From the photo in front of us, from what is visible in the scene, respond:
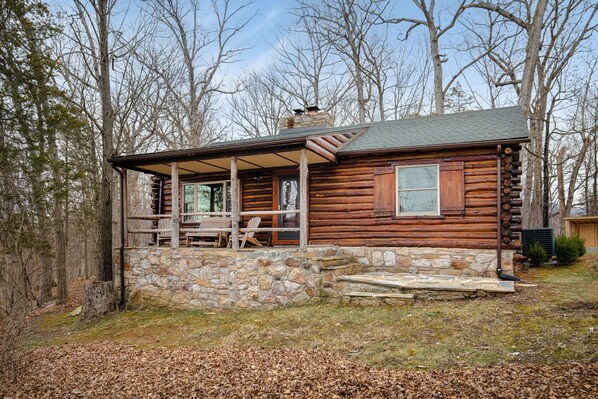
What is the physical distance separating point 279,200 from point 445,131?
15.2 feet

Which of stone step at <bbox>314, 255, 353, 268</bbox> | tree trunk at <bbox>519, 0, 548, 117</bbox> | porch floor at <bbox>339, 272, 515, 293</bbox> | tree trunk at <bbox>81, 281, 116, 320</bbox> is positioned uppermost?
tree trunk at <bbox>519, 0, 548, 117</bbox>

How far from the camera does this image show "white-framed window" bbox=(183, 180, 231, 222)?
12.1 m

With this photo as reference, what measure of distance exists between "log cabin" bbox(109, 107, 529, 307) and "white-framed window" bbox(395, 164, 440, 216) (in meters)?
0.02

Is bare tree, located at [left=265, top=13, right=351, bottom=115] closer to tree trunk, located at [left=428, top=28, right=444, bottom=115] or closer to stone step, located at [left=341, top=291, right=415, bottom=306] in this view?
tree trunk, located at [left=428, top=28, right=444, bottom=115]

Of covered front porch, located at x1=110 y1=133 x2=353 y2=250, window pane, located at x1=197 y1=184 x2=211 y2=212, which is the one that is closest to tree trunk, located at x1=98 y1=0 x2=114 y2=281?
covered front porch, located at x1=110 y1=133 x2=353 y2=250

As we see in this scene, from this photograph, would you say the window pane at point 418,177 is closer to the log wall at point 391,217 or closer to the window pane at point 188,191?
the log wall at point 391,217

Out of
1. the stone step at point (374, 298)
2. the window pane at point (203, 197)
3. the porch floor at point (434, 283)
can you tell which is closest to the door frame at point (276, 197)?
the window pane at point (203, 197)

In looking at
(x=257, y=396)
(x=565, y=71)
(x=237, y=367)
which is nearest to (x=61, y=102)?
(x=237, y=367)

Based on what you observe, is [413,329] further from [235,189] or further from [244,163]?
[244,163]

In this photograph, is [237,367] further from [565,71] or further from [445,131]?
[565,71]

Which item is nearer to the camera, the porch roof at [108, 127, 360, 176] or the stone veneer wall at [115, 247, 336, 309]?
the stone veneer wall at [115, 247, 336, 309]

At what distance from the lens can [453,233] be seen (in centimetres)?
912

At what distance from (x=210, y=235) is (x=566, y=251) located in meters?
9.19

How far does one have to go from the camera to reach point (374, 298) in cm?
751
